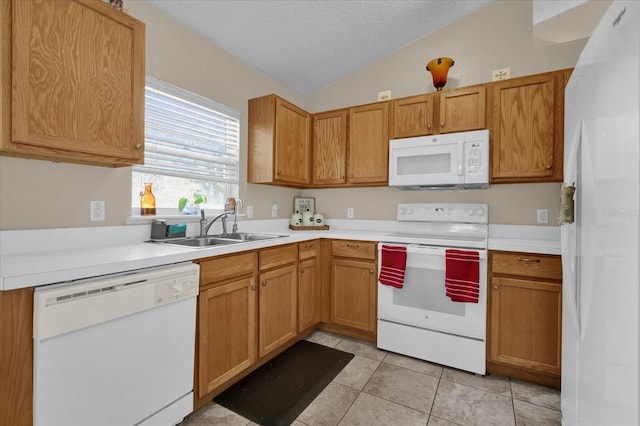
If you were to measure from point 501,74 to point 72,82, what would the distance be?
307 centimetres

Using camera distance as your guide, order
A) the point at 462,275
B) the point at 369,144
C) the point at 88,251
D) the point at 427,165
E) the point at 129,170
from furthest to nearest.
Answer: the point at 369,144 < the point at 427,165 < the point at 462,275 < the point at 129,170 < the point at 88,251

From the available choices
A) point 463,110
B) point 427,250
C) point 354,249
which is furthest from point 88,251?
point 463,110

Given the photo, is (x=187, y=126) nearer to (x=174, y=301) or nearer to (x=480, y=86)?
(x=174, y=301)

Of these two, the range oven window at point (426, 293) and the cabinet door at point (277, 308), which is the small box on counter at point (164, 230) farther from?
the range oven window at point (426, 293)

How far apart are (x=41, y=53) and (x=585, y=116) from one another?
2147mm

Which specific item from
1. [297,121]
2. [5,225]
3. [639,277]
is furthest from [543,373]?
[5,225]

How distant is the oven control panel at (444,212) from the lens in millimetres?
2646

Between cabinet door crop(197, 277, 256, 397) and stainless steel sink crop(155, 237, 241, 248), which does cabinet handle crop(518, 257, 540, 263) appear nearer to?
cabinet door crop(197, 277, 256, 397)

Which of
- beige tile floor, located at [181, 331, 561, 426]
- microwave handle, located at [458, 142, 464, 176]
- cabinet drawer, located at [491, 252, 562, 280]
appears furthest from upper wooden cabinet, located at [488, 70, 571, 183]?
beige tile floor, located at [181, 331, 561, 426]

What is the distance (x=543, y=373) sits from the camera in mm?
1979

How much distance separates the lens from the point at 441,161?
2.53 meters

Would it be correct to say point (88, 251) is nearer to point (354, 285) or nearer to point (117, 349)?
point (117, 349)

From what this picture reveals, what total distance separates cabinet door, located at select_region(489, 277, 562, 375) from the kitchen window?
2307mm

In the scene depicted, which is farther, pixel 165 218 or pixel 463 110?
pixel 463 110
